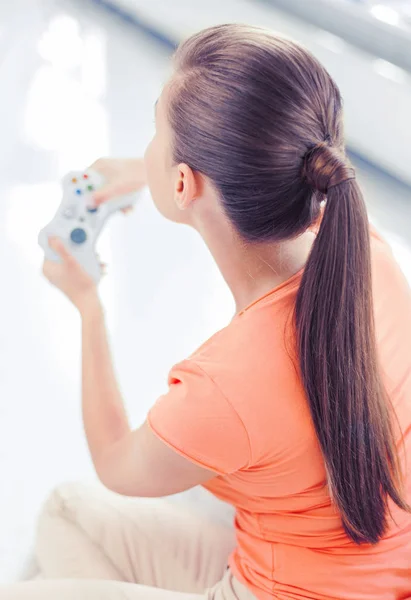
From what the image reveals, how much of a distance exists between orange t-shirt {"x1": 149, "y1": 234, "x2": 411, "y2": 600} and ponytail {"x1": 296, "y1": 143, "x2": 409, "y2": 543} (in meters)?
0.02

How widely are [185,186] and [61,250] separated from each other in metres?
0.27

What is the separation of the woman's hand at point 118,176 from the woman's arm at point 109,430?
122mm

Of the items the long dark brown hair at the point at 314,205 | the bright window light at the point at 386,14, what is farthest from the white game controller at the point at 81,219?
the bright window light at the point at 386,14

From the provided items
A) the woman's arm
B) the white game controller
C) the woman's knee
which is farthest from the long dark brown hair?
the woman's knee

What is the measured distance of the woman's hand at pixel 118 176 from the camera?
1.12m

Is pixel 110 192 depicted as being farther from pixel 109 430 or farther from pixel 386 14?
pixel 386 14

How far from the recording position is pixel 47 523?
117cm

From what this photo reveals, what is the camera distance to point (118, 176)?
3.75 ft

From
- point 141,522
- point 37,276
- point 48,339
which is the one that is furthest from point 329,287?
point 37,276

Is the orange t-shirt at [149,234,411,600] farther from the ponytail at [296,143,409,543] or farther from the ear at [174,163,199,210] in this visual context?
the ear at [174,163,199,210]

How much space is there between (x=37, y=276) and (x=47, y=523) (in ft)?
2.12

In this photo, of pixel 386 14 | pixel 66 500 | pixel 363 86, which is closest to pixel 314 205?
pixel 66 500

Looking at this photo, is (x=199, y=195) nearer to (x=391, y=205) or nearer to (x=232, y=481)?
(x=232, y=481)

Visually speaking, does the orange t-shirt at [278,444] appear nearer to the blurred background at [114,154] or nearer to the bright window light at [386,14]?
the blurred background at [114,154]
